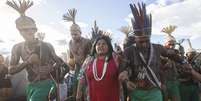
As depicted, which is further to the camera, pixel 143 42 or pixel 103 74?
pixel 103 74

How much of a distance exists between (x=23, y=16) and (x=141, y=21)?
2.27m

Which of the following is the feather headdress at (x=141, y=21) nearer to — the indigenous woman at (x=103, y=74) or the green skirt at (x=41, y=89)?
the indigenous woman at (x=103, y=74)

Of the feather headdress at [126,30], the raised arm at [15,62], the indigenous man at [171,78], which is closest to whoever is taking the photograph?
the raised arm at [15,62]

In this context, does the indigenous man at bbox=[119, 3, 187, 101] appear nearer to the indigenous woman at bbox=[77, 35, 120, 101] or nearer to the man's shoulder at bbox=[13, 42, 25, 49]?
the indigenous woman at bbox=[77, 35, 120, 101]

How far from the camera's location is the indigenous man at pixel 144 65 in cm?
826

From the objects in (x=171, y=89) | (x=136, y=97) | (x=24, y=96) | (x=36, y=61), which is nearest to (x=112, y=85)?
(x=136, y=97)

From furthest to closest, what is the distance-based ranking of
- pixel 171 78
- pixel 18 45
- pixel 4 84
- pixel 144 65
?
pixel 171 78, pixel 4 84, pixel 18 45, pixel 144 65

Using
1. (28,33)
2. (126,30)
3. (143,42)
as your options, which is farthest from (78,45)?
(143,42)

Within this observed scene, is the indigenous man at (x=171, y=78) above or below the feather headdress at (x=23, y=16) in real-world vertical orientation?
below

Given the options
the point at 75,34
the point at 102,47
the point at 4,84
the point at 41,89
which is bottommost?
the point at 4,84

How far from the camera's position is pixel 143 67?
828cm

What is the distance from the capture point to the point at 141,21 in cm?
841

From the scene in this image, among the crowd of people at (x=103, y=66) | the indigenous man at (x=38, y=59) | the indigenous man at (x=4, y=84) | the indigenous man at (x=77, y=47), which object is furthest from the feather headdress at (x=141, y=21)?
the indigenous man at (x=4, y=84)

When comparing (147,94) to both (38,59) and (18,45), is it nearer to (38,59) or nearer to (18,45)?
(38,59)
